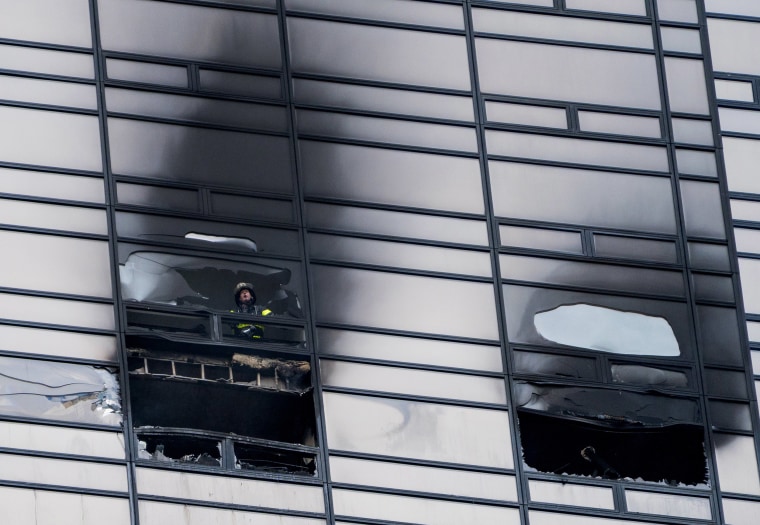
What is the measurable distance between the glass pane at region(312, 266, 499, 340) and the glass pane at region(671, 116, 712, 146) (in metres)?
3.49

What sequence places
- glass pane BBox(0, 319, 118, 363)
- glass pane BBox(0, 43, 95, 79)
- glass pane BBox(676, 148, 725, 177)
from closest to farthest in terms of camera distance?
glass pane BBox(0, 319, 118, 363) → glass pane BBox(0, 43, 95, 79) → glass pane BBox(676, 148, 725, 177)

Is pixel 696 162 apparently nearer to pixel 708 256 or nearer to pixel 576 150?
pixel 708 256

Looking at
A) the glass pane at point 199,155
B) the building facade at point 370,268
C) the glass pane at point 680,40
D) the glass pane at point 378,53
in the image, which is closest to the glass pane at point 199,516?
Answer: the building facade at point 370,268

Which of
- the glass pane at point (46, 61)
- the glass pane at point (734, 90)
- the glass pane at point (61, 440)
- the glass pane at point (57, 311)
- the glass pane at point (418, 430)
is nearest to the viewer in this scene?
the glass pane at point (61, 440)

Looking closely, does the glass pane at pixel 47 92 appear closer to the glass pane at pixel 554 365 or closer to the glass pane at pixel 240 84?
the glass pane at pixel 240 84

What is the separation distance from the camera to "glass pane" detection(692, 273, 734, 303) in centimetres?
2772

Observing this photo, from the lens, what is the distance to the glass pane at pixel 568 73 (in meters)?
28.0

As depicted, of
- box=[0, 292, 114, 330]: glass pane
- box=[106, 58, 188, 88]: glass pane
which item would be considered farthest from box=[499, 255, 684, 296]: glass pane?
box=[0, 292, 114, 330]: glass pane

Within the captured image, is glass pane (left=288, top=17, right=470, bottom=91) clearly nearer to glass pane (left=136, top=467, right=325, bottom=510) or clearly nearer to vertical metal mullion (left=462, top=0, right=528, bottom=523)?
vertical metal mullion (left=462, top=0, right=528, bottom=523)

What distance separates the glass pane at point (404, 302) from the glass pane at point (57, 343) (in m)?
2.57

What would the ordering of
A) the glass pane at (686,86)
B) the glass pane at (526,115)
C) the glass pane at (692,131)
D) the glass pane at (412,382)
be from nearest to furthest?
the glass pane at (412,382), the glass pane at (526,115), the glass pane at (692,131), the glass pane at (686,86)

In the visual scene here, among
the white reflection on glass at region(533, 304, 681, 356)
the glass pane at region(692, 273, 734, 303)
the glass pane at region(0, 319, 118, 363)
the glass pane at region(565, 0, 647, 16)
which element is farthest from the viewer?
the glass pane at region(565, 0, 647, 16)

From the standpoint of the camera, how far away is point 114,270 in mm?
25906

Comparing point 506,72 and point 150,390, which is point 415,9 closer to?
point 506,72
